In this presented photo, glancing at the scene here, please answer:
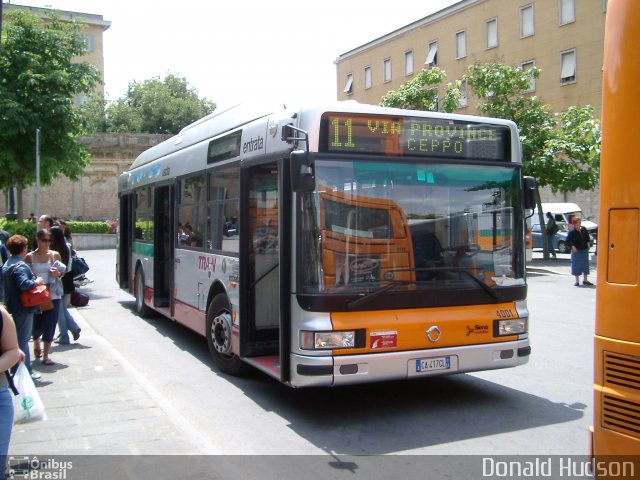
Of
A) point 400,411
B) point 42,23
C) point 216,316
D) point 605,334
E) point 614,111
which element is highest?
point 42,23

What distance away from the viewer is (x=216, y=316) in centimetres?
821

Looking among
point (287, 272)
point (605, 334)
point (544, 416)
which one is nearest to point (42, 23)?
point (287, 272)

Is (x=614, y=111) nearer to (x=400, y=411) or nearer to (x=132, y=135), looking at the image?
(x=400, y=411)

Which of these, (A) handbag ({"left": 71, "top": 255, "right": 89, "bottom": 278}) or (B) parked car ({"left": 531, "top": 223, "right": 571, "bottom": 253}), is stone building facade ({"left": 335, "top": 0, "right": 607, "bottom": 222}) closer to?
(B) parked car ({"left": 531, "top": 223, "right": 571, "bottom": 253})

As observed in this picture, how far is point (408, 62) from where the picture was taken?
51438 mm

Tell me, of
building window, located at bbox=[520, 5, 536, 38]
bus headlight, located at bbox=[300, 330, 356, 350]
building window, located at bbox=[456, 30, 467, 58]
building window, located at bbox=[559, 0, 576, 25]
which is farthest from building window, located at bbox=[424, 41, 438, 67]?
bus headlight, located at bbox=[300, 330, 356, 350]

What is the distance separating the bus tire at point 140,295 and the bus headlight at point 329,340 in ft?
24.9

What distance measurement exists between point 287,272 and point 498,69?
872 inches

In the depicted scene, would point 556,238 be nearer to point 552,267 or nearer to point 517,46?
point 552,267

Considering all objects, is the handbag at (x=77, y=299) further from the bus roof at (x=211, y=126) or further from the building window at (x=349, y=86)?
the building window at (x=349, y=86)

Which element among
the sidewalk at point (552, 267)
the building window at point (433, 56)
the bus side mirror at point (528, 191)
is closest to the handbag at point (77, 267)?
the bus side mirror at point (528, 191)

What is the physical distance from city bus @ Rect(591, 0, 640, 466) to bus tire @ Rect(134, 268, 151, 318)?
10.3 m

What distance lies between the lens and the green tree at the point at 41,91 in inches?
679

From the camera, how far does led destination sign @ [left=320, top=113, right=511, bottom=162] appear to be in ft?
20.1
